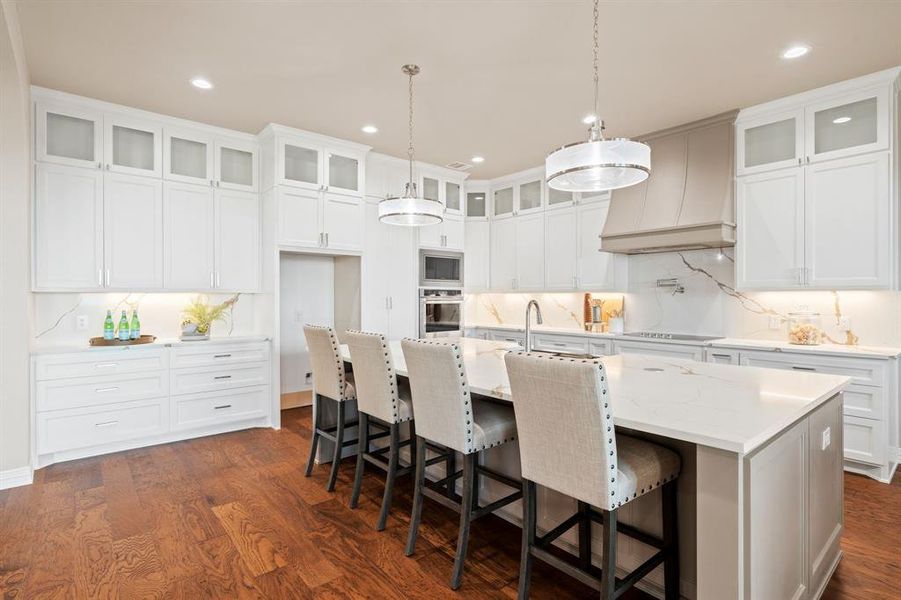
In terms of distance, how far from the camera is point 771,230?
12.3ft

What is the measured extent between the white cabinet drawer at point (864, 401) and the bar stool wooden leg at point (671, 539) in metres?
2.37

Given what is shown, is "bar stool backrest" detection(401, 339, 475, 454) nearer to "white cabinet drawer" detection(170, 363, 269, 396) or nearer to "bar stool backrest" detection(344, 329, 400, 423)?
"bar stool backrest" detection(344, 329, 400, 423)

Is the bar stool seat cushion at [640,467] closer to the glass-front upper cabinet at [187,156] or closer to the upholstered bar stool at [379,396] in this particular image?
the upholstered bar stool at [379,396]

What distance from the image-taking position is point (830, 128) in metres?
3.46

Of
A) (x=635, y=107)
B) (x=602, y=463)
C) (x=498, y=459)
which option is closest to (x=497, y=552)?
(x=498, y=459)


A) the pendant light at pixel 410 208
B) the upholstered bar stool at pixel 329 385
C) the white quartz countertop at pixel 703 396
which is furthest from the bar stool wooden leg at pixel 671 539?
the pendant light at pixel 410 208

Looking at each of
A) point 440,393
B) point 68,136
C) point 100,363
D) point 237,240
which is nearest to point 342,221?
point 237,240

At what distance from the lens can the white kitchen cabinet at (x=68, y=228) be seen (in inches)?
138

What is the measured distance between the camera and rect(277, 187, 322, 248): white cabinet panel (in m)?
4.32

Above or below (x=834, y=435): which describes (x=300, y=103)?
above

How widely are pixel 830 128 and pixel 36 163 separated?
19.2 ft

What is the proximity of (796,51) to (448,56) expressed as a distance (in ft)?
7.04

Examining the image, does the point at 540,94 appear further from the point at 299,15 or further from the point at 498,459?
the point at 498,459

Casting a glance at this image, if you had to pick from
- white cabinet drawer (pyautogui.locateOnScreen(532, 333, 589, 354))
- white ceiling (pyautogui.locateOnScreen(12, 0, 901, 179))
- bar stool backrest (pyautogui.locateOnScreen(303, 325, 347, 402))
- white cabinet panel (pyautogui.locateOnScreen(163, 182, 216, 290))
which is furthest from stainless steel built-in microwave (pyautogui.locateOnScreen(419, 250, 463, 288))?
bar stool backrest (pyautogui.locateOnScreen(303, 325, 347, 402))
